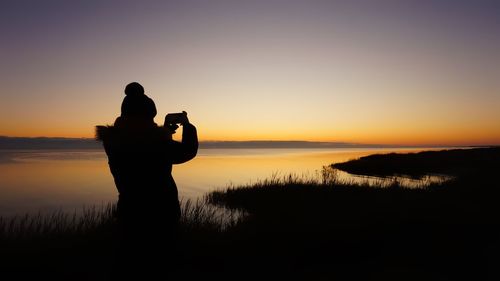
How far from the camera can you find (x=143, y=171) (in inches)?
141

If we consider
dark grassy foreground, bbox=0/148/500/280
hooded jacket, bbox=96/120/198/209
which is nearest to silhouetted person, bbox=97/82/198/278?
hooded jacket, bbox=96/120/198/209

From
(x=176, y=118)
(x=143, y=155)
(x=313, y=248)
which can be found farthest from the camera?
(x=313, y=248)

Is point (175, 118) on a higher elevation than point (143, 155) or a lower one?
higher

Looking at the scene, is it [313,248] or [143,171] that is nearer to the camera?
[143,171]

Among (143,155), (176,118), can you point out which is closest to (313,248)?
(176,118)

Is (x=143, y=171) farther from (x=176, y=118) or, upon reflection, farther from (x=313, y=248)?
(x=313, y=248)

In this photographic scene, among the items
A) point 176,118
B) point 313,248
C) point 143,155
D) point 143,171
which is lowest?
point 313,248

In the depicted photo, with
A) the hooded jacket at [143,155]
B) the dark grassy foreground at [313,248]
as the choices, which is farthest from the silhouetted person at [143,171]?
the dark grassy foreground at [313,248]

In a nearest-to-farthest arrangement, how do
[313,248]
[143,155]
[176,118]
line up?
[143,155], [176,118], [313,248]

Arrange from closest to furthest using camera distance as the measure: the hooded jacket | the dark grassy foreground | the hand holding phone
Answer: the hooded jacket
the hand holding phone
the dark grassy foreground

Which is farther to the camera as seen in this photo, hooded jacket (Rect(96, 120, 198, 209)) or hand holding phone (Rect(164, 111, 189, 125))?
hand holding phone (Rect(164, 111, 189, 125))

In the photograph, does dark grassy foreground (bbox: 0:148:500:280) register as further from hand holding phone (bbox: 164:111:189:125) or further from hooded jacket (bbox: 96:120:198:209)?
hand holding phone (bbox: 164:111:189:125)

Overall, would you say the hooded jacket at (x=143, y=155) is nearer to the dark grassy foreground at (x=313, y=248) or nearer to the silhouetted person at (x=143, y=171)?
the silhouetted person at (x=143, y=171)

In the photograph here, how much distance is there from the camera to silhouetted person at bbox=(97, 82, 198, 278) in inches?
139
